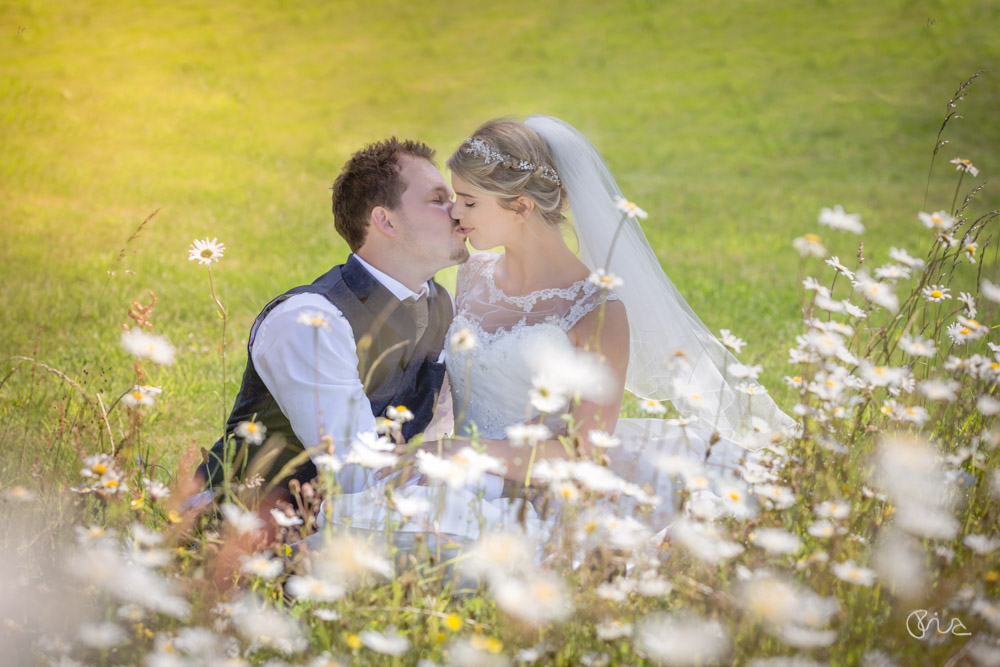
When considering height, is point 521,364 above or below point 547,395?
below

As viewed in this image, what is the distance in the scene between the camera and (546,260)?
4.06 metres

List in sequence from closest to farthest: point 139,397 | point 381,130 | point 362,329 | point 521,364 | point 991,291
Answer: point 139,397, point 991,291, point 362,329, point 521,364, point 381,130

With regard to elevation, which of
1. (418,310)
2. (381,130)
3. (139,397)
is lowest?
(381,130)

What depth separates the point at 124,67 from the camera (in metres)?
15.7

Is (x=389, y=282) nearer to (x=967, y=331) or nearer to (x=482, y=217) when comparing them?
(x=482, y=217)

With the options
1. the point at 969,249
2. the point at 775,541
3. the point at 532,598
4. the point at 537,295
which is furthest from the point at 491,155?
the point at 532,598

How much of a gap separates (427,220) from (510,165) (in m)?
0.48

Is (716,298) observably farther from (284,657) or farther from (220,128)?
(220,128)

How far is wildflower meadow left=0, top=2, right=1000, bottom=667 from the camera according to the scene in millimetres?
2088

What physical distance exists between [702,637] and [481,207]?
246 centimetres

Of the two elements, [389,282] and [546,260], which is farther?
[546,260]

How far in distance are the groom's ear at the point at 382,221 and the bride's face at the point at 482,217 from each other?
12.2 inches

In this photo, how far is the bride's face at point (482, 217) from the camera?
12.8 ft

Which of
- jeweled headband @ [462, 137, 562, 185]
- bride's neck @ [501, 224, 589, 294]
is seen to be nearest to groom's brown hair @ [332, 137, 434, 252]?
jeweled headband @ [462, 137, 562, 185]
